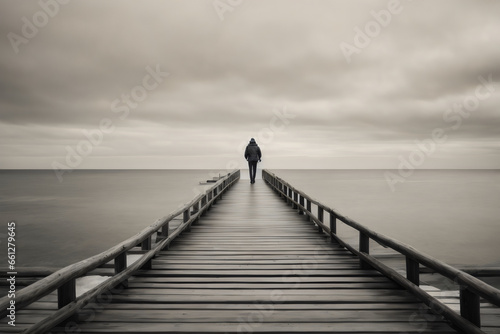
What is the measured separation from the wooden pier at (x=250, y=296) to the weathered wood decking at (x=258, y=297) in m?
0.01

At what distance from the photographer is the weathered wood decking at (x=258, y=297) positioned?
9.27 feet

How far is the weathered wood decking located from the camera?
9.27 feet

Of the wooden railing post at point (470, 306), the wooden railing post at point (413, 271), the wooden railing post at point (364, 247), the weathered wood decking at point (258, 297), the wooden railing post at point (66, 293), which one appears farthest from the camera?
the wooden railing post at point (364, 247)

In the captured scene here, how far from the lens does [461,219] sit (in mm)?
26766

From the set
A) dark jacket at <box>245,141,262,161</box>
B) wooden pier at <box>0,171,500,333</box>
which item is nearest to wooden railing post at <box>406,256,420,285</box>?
wooden pier at <box>0,171,500,333</box>

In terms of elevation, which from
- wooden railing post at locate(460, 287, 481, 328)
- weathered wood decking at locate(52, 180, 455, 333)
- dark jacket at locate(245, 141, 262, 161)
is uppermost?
dark jacket at locate(245, 141, 262, 161)

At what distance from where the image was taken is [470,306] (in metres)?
2.51

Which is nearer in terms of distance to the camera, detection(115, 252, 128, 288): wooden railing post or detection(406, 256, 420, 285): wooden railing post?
detection(406, 256, 420, 285): wooden railing post

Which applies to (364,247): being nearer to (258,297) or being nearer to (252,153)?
(258,297)

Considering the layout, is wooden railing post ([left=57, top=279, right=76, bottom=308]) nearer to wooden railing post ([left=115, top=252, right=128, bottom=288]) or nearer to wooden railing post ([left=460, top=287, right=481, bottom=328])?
wooden railing post ([left=115, top=252, right=128, bottom=288])

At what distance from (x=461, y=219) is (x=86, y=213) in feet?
111

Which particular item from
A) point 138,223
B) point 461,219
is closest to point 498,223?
point 461,219

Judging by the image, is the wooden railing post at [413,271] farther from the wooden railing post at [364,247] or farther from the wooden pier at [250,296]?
the wooden railing post at [364,247]

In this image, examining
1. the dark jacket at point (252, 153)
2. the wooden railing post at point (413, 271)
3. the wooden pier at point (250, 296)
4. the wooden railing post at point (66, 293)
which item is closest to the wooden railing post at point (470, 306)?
the wooden pier at point (250, 296)
